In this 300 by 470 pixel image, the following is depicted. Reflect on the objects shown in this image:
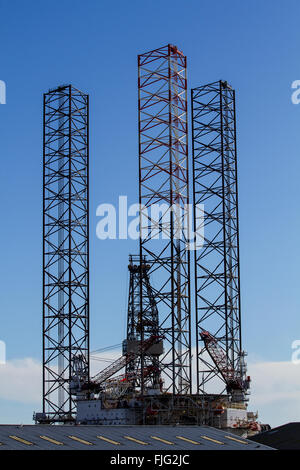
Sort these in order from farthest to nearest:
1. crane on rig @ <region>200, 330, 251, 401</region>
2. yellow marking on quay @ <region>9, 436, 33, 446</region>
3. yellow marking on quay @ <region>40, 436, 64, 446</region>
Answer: crane on rig @ <region>200, 330, 251, 401</region> → yellow marking on quay @ <region>40, 436, 64, 446</region> → yellow marking on quay @ <region>9, 436, 33, 446</region>

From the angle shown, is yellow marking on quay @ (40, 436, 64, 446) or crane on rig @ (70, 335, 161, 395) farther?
crane on rig @ (70, 335, 161, 395)

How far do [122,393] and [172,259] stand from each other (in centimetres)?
1222

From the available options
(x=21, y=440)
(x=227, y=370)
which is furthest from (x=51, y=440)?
(x=227, y=370)

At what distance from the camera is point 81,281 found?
75.8 meters

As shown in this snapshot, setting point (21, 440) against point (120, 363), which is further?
point (120, 363)

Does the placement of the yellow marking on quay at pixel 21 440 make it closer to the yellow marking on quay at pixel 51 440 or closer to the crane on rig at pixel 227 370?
the yellow marking on quay at pixel 51 440

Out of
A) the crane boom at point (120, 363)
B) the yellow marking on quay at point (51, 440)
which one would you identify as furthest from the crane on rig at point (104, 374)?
the yellow marking on quay at point (51, 440)

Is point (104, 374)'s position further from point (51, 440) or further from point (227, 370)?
point (51, 440)

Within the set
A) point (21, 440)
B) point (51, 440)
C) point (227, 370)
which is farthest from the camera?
point (227, 370)

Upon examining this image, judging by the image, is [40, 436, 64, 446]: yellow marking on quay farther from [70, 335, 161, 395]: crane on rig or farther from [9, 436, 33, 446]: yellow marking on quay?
[70, 335, 161, 395]: crane on rig

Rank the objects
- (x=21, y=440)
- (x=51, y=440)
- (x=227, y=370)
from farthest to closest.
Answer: (x=227, y=370), (x=51, y=440), (x=21, y=440)

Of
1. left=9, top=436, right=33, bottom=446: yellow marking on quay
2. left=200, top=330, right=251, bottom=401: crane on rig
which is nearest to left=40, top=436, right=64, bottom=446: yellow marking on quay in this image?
left=9, top=436, right=33, bottom=446: yellow marking on quay
